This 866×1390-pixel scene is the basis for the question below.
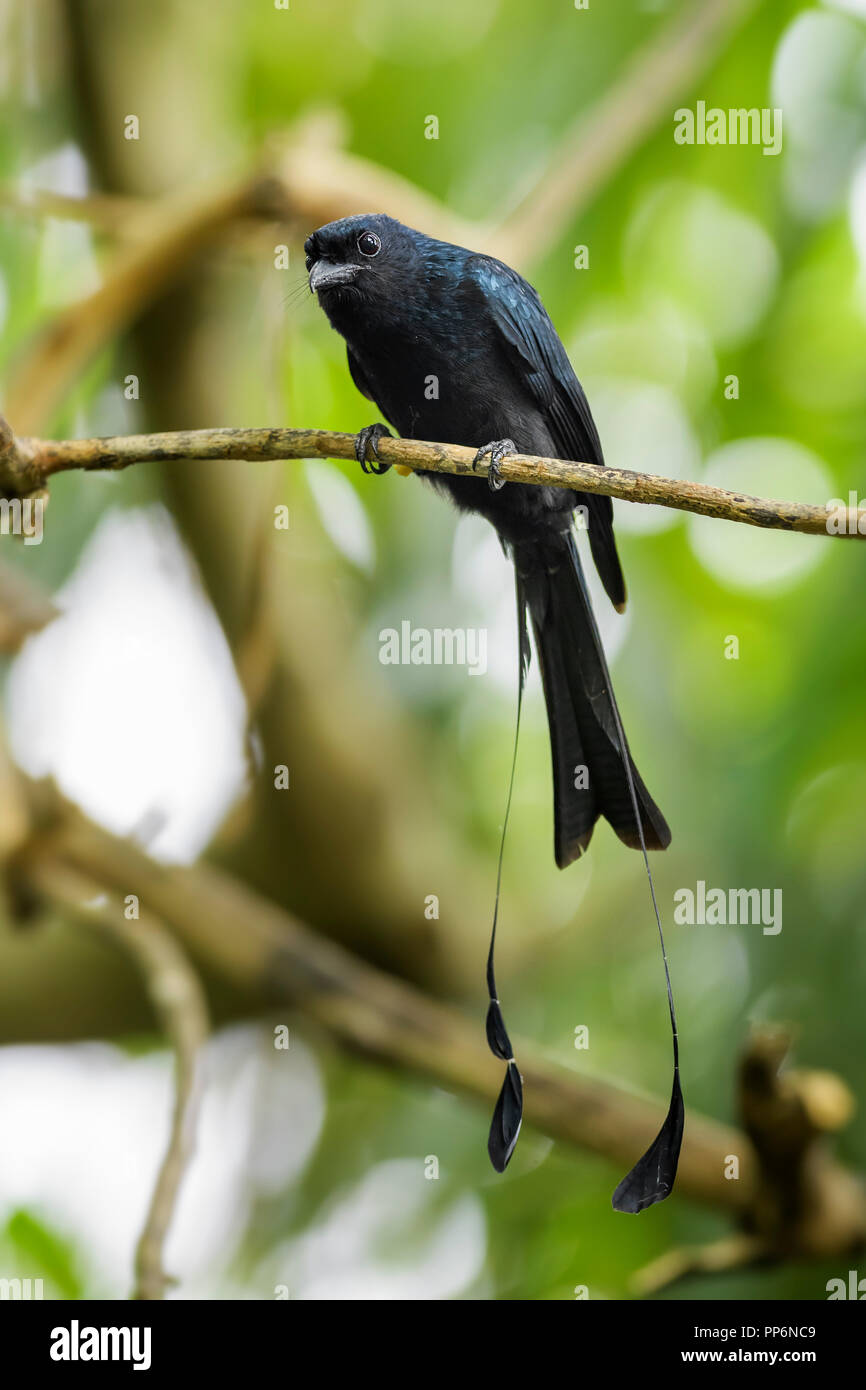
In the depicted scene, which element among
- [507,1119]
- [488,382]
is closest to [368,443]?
[488,382]

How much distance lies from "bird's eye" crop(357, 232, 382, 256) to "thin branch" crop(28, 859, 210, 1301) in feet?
7.34

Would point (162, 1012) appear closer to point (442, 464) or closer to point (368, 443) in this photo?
point (368, 443)

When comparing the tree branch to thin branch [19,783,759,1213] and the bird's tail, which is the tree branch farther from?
the bird's tail

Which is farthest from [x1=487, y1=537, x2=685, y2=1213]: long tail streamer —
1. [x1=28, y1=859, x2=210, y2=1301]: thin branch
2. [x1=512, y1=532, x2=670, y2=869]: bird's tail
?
[x1=28, y1=859, x2=210, y2=1301]: thin branch

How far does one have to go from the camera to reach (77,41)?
14.8ft

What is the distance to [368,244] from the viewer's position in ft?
9.45

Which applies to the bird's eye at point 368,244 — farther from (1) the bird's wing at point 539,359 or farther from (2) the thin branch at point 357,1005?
(2) the thin branch at point 357,1005

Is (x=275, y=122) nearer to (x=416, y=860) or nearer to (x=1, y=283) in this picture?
(x=1, y=283)

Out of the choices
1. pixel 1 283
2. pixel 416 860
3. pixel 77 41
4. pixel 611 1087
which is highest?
pixel 77 41

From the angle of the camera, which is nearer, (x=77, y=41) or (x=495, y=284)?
(x=495, y=284)

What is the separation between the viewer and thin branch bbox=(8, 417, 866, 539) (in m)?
1.93

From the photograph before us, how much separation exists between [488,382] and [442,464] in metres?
0.73

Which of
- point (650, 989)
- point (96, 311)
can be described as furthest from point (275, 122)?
point (650, 989)

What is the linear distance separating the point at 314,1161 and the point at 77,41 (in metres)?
4.68
